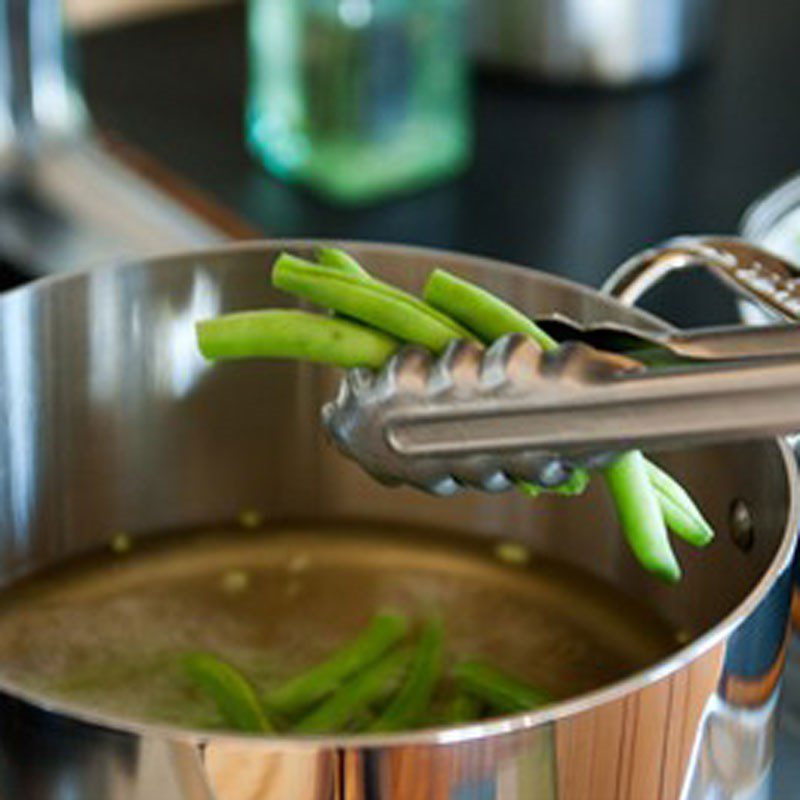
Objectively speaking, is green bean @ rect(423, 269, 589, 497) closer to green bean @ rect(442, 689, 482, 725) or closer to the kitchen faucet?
green bean @ rect(442, 689, 482, 725)

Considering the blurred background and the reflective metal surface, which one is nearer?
the reflective metal surface

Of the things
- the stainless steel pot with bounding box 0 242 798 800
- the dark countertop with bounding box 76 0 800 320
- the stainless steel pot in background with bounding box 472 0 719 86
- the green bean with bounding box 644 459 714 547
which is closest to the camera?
the stainless steel pot with bounding box 0 242 798 800

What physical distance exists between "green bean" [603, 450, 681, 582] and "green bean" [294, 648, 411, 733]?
0.37 ft

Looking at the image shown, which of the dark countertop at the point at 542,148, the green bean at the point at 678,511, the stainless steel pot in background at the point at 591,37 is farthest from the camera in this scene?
the stainless steel pot in background at the point at 591,37

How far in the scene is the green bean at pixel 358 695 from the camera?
655mm

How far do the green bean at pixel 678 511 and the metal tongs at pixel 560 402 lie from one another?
65mm

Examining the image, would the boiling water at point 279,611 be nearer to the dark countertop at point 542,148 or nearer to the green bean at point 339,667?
the green bean at point 339,667

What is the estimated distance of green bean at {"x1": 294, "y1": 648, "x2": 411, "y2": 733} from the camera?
0.65 m

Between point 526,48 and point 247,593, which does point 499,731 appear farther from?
point 526,48

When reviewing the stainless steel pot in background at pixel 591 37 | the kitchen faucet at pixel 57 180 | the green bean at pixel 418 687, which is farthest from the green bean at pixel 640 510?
the stainless steel pot in background at pixel 591 37

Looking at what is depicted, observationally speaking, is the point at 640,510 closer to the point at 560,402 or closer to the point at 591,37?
the point at 560,402

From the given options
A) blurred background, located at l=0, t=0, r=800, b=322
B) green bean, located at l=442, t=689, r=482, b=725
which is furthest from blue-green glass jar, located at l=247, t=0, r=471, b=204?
green bean, located at l=442, t=689, r=482, b=725

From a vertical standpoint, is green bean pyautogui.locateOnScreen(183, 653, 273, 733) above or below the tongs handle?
below

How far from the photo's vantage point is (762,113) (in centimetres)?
134
